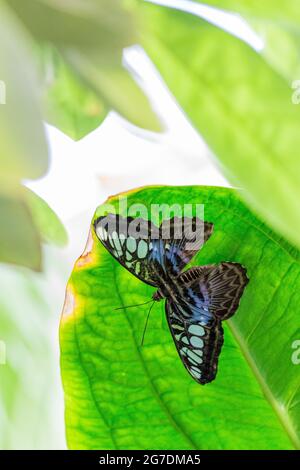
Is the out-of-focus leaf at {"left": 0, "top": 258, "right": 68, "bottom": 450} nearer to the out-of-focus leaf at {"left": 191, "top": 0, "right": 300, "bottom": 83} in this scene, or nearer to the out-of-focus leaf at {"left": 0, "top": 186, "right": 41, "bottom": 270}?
the out-of-focus leaf at {"left": 0, "top": 186, "right": 41, "bottom": 270}

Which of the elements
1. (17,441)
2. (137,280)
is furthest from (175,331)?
(17,441)

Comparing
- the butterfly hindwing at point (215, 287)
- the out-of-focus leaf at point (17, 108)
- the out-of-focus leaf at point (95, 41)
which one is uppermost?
the out-of-focus leaf at point (95, 41)

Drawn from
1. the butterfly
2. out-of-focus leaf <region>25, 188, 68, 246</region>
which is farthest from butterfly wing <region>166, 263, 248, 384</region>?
out-of-focus leaf <region>25, 188, 68, 246</region>

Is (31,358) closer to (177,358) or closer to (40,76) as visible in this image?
(177,358)

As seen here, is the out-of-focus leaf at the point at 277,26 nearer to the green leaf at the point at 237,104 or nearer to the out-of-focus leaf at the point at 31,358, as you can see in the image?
the green leaf at the point at 237,104

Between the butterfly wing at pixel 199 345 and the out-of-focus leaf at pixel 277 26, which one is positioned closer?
the out-of-focus leaf at pixel 277 26

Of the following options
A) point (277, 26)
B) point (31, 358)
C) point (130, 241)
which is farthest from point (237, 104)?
point (31, 358)

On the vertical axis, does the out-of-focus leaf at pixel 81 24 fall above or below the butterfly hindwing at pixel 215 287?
above

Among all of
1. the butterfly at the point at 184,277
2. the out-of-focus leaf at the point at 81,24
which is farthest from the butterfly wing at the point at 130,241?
the out-of-focus leaf at the point at 81,24
